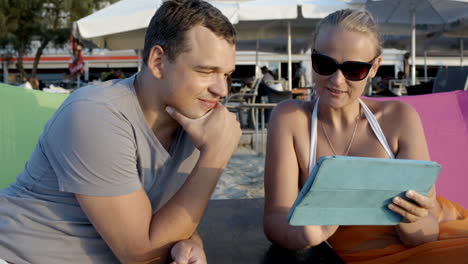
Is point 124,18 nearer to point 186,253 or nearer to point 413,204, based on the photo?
point 186,253

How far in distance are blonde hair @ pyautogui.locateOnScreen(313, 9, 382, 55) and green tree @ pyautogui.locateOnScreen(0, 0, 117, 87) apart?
65.8ft

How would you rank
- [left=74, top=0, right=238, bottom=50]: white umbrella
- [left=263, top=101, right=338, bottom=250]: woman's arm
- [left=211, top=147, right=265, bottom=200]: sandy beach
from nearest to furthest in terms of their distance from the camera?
[left=263, top=101, right=338, bottom=250]: woman's arm < [left=211, top=147, right=265, bottom=200]: sandy beach < [left=74, top=0, right=238, bottom=50]: white umbrella

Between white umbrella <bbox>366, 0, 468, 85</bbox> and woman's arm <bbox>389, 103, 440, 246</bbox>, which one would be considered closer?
woman's arm <bbox>389, 103, 440, 246</bbox>

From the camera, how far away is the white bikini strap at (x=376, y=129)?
1.81 m

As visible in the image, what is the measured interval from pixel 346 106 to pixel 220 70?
76 centimetres

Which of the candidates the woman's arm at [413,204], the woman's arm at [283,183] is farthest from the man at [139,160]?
the woman's arm at [413,204]

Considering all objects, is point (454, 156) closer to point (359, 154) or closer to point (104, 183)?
point (359, 154)

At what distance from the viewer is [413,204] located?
1.20 metres

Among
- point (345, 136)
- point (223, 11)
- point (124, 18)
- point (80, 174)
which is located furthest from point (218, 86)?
point (124, 18)

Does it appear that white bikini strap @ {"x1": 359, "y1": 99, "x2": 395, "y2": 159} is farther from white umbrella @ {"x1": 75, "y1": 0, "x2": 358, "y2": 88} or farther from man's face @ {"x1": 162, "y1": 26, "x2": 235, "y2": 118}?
white umbrella @ {"x1": 75, "y1": 0, "x2": 358, "y2": 88}

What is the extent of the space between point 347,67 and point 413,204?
71cm

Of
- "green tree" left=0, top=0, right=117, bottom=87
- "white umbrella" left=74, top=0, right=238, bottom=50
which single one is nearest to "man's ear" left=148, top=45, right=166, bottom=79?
"white umbrella" left=74, top=0, right=238, bottom=50

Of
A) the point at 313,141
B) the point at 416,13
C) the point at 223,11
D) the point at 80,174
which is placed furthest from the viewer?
the point at 416,13

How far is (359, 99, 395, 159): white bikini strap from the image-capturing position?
181cm
